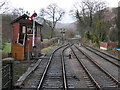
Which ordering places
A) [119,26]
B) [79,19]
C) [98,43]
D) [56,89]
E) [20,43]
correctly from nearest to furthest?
[56,89]
[20,43]
[119,26]
[98,43]
[79,19]

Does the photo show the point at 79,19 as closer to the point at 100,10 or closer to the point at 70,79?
the point at 100,10

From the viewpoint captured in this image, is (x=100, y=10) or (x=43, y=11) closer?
(x=100, y=10)

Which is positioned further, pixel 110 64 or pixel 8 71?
pixel 110 64

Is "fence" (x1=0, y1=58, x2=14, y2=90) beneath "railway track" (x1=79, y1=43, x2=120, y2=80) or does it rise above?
above

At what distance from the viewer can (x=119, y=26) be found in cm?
2575

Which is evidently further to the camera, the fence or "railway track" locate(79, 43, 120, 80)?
"railway track" locate(79, 43, 120, 80)

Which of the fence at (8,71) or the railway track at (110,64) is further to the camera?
the railway track at (110,64)

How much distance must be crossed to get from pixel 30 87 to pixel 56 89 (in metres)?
1.33

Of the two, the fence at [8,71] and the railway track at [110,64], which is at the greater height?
the fence at [8,71]

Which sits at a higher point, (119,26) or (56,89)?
(119,26)

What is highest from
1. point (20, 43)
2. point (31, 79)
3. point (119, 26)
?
point (119, 26)

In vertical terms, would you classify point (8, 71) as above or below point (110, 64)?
above

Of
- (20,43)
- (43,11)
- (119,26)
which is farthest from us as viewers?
(43,11)

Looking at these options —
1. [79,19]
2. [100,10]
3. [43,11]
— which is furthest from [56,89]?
[43,11]
